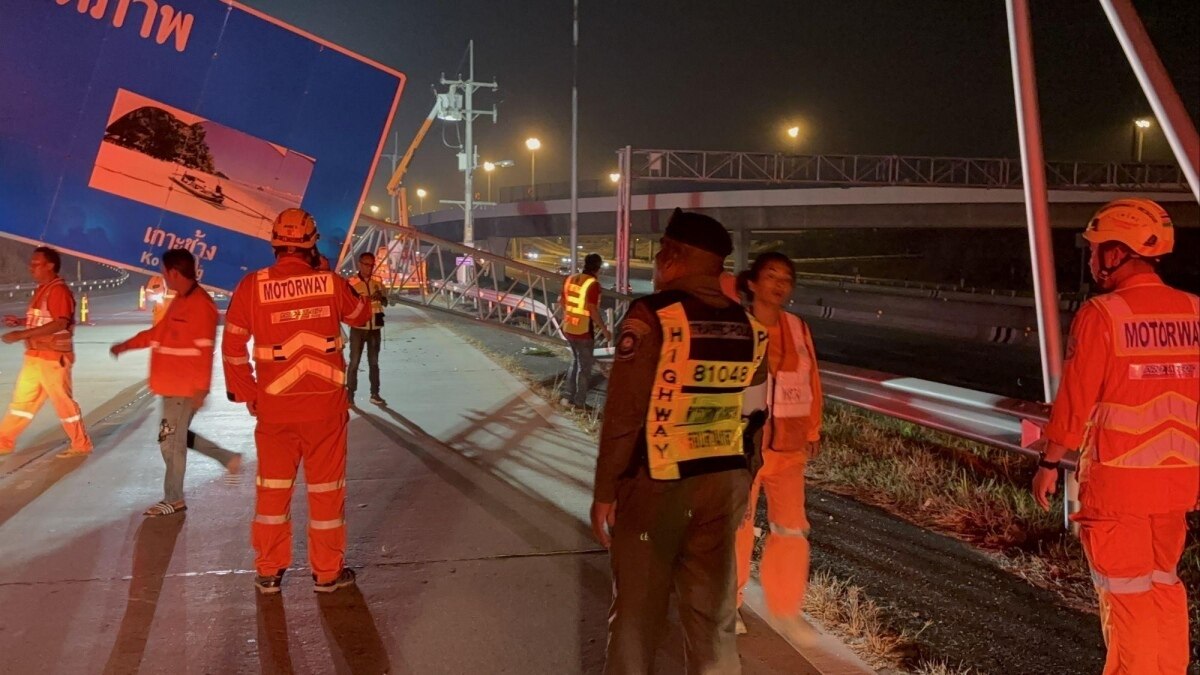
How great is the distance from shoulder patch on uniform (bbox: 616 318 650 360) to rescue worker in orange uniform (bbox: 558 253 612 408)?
6120mm

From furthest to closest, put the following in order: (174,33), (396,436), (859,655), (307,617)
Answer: (396,436) → (174,33) → (307,617) → (859,655)

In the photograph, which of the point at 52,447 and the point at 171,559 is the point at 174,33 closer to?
the point at 171,559

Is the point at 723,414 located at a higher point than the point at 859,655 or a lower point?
higher

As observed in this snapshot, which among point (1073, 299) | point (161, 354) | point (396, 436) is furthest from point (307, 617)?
point (1073, 299)

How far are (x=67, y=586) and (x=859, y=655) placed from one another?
3919 millimetres

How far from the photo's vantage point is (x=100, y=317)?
2289 centimetres

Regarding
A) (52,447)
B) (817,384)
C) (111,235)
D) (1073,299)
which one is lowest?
(52,447)

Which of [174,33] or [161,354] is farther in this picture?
[161,354]

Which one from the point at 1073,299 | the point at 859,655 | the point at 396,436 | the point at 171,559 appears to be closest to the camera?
the point at 859,655

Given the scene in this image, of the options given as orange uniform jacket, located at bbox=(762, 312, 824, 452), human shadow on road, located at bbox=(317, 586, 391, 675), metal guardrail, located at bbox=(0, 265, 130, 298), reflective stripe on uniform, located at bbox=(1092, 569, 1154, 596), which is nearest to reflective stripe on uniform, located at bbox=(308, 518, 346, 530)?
human shadow on road, located at bbox=(317, 586, 391, 675)

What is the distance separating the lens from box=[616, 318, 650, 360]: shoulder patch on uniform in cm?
279

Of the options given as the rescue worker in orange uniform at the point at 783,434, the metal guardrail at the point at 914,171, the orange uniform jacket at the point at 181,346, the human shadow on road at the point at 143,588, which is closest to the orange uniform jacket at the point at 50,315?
the orange uniform jacket at the point at 181,346

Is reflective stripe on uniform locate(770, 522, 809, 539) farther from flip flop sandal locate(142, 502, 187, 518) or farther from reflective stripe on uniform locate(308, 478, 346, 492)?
flip flop sandal locate(142, 502, 187, 518)

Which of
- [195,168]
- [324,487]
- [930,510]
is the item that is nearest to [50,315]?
[195,168]
